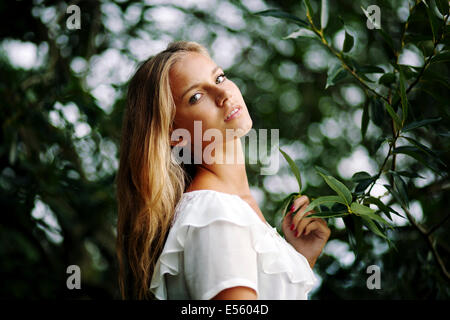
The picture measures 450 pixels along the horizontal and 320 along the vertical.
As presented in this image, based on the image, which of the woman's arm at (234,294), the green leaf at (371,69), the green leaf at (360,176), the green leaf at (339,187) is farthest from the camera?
the green leaf at (371,69)

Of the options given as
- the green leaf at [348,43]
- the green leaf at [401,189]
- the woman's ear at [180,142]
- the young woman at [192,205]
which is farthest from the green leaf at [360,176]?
the woman's ear at [180,142]

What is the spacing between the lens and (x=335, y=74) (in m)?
1.44

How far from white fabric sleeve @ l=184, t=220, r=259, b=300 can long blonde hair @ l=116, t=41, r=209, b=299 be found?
0.22 meters

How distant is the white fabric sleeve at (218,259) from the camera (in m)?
1.08

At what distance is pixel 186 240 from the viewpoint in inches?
46.1

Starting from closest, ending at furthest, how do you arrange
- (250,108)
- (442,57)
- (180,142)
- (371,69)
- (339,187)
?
1. (339,187)
2. (442,57)
3. (180,142)
4. (371,69)
5. (250,108)

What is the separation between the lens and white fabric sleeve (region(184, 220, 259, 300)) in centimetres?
108

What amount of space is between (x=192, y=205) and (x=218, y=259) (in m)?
0.20

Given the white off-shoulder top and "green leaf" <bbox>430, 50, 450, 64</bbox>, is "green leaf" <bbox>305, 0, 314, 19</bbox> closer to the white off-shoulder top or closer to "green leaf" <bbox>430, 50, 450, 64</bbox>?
"green leaf" <bbox>430, 50, 450, 64</bbox>

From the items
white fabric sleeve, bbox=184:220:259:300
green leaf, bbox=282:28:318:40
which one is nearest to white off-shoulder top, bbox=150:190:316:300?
white fabric sleeve, bbox=184:220:259:300

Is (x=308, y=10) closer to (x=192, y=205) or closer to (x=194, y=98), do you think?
(x=194, y=98)

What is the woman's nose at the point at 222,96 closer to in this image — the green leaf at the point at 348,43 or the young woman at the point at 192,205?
the young woman at the point at 192,205

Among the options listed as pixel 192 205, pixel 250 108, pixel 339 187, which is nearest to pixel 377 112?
pixel 339 187
